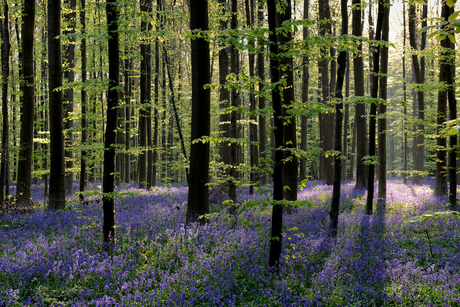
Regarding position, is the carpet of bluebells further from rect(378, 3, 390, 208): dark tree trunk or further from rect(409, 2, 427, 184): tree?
rect(409, 2, 427, 184): tree

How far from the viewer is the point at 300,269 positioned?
5352 millimetres

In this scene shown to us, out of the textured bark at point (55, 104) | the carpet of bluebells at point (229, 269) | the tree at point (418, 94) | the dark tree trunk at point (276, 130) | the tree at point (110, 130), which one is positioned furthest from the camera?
the tree at point (418, 94)

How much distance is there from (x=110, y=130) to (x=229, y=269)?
13.0ft

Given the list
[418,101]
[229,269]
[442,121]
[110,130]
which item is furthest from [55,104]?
[418,101]

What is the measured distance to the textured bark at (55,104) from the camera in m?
9.58

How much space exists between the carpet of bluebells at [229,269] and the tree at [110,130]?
1.41 ft

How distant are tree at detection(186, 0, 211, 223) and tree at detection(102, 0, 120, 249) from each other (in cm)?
196

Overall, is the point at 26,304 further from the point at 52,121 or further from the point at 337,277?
the point at 52,121

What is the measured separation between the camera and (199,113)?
760 cm

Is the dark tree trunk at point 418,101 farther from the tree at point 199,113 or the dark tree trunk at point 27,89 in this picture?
the dark tree trunk at point 27,89

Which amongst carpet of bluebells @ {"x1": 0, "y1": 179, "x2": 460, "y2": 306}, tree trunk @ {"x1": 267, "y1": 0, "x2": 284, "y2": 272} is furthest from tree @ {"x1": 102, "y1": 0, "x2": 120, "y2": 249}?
tree trunk @ {"x1": 267, "y1": 0, "x2": 284, "y2": 272}

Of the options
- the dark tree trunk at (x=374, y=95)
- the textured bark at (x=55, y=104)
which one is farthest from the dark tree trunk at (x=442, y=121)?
the textured bark at (x=55, y=104)

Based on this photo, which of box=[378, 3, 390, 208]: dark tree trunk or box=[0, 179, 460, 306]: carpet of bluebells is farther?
box=[378, 3, 390, 208]: dark tree trunk

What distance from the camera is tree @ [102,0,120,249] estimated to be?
626 cm
